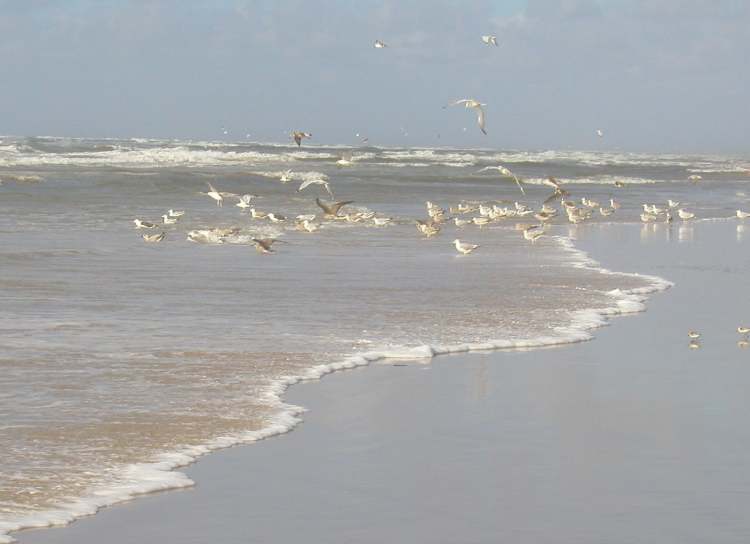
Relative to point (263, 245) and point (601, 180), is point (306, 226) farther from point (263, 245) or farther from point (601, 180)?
point (601, 180)

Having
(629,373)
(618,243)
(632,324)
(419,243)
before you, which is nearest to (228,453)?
(629,373)

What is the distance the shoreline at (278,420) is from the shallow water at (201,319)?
21 millimetres

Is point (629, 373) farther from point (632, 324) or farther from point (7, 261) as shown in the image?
point (7, 261)

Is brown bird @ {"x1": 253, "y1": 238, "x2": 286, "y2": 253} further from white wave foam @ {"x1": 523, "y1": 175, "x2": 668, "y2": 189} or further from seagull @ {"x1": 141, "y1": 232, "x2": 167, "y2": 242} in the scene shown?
white wave foam @ {"x1": 523, "y1": 175, "x2": 668, "y2": 189}

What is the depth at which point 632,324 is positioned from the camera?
12.7 meters

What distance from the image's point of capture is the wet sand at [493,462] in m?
6.02

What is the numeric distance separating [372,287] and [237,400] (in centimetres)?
646

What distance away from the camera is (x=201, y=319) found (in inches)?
479

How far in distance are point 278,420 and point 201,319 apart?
13.7 ft

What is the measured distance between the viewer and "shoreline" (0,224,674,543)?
623cm

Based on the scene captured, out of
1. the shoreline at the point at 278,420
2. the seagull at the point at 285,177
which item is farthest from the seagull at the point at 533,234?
the seagull at the point at 285,177

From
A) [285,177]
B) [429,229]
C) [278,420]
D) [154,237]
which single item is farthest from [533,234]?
[285,177]

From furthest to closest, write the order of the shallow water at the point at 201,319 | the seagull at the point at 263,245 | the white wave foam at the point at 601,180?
the white wave foam at the point at 601,180
the seagull at the point at 263,245
the shallow water at the point at 201,319

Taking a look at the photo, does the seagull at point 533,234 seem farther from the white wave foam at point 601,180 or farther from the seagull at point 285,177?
the white wave foam at point 601,180
